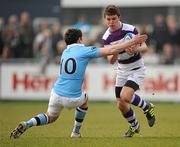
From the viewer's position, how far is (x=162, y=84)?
25.4 m

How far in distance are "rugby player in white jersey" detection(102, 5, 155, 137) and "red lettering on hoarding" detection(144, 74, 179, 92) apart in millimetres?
9784

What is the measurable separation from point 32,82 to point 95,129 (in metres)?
9.59

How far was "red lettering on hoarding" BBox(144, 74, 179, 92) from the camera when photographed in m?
25.3

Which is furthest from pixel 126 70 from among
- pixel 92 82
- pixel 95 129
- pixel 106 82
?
pixel 92 82

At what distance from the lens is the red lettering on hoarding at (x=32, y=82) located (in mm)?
26125

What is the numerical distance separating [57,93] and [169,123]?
4989 millimetres

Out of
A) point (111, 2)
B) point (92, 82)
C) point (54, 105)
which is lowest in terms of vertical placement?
Answer: point (92, 82)

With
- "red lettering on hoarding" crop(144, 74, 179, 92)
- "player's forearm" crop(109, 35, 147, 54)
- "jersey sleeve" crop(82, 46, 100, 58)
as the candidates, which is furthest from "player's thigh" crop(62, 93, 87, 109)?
"red lettering on hoarding" crop(144, 74, 179, 92)

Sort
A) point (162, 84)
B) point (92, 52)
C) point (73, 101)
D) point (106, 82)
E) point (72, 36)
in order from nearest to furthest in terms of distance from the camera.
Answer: point (92, 52) < point (73, 101) < point (72, 36) < point (162, 84) < point (106, 82)

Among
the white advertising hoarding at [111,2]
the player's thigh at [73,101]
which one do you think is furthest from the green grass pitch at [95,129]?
the white advertising hoarding at [111,2]

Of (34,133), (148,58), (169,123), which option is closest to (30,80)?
(148,58)

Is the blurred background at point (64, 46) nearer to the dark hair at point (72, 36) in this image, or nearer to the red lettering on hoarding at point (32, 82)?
Result: the red lettering on hoarding at point (32, 82)

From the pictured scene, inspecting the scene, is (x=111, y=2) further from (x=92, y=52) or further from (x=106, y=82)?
(x=92, y=52)

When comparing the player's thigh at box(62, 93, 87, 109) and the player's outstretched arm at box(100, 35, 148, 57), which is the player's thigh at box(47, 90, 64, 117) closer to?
the player's thigh at box(62, 93, 87, 109)
